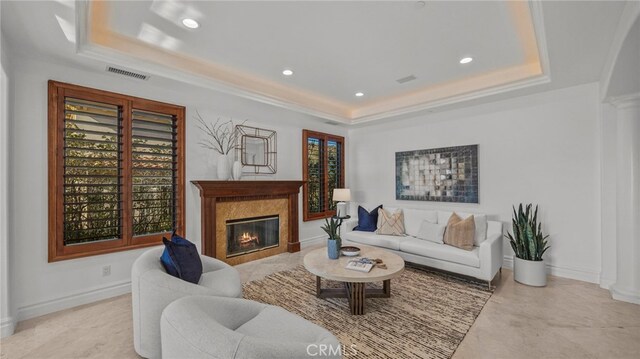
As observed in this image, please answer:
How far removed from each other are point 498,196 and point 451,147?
106cm

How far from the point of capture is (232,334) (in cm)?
114

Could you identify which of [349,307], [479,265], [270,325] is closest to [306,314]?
[349,307]

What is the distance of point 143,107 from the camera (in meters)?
3.34

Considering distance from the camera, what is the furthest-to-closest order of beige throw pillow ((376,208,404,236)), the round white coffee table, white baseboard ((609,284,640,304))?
1. beige throw pillow ((376,208,404,236))
2. white baseboard ((609,284,640,304))
3. the round white coffee table

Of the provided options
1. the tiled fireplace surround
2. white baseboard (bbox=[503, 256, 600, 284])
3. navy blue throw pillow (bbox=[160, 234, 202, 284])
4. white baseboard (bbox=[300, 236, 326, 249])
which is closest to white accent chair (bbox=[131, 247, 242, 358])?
navy blue throw pillow (bbox=[160, 234, 202, 284])

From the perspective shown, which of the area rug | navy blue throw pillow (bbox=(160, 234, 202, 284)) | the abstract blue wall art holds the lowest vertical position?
the area rug

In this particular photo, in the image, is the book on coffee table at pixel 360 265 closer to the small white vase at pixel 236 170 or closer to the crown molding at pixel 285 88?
the small white vase at pixel 236 170

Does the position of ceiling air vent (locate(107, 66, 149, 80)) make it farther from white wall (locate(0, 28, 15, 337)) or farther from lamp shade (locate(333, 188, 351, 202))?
lamp shade (locate(333, 188, 351, 202))

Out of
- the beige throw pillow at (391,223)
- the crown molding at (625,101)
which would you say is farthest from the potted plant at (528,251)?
the beige throw pillow at (391,223)

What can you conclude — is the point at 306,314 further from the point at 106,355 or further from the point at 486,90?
the point at 486,90

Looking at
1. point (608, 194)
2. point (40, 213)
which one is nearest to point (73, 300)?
point (40, 213)

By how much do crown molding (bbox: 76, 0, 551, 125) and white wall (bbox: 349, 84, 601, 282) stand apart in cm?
47

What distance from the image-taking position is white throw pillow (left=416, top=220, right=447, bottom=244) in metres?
3.92

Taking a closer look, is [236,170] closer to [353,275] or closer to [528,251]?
[353,275]
